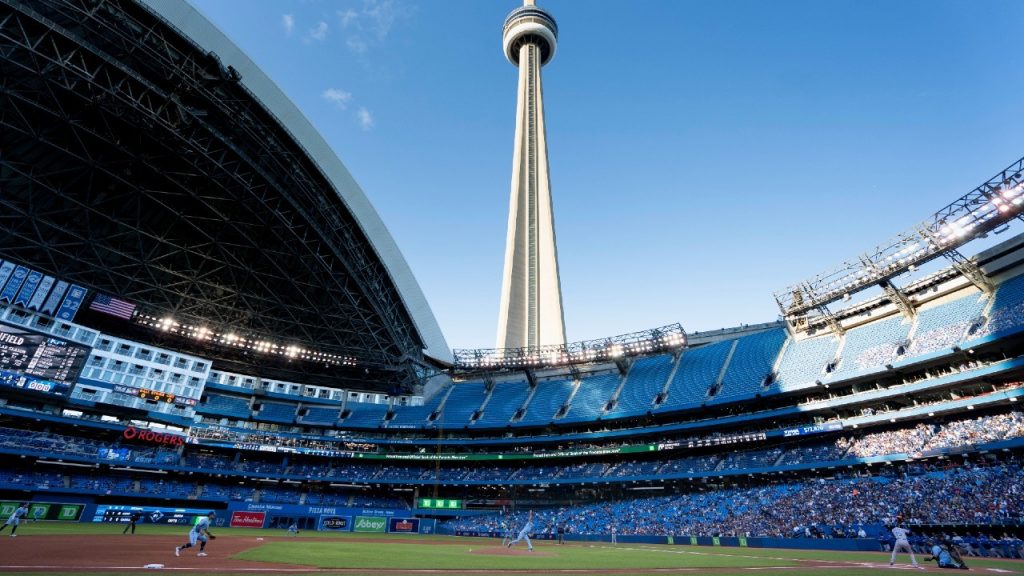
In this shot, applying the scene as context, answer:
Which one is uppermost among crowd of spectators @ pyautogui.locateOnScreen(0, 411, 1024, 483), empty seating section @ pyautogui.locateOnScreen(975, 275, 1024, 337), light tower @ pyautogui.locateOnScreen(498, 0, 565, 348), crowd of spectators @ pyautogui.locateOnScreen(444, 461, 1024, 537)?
light tower @ pyautogui.locateOnScreen(498, 0, 565, 348)

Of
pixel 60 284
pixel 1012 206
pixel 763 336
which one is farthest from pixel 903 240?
pixel 60 284

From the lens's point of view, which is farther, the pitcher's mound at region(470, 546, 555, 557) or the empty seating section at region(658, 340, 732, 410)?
the empty seating section at region(658, 340, 732, 410)

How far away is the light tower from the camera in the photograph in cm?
9169

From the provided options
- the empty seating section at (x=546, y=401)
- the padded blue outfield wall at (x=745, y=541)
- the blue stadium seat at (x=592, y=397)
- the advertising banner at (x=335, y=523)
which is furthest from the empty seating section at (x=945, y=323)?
the advertising banner at (x=335, y=523)

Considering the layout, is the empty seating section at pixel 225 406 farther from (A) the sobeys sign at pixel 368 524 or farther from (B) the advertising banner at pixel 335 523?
(A) the sobeys sign at pixel 368 524

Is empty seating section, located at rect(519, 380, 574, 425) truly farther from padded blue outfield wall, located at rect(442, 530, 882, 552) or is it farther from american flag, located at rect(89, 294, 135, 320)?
american flag, located at rect(89, 294, 135, 320)

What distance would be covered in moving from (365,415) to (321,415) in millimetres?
5979

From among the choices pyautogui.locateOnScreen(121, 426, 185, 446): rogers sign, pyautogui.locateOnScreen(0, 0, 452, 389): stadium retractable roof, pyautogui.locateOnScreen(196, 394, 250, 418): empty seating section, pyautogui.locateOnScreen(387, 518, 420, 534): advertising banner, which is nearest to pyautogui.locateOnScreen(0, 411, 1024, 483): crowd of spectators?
pyautogui.locateOnScreen(121, 426, 185, 446): rogers sign

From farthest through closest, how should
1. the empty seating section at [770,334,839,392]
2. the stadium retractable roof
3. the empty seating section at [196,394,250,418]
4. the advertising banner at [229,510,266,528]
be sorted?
the empty seating section at [196,394,250,418], the advertising banner at [229,510,266,528], the empty seating section at [770,334,839,392], the stadium retractable roof

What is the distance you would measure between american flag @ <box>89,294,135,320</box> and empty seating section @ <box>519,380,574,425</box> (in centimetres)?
4387

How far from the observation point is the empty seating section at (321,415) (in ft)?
229

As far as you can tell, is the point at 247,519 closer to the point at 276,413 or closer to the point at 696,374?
the point at 276,413

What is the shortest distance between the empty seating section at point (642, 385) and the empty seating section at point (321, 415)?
1465 inches

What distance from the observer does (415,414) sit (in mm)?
70938
